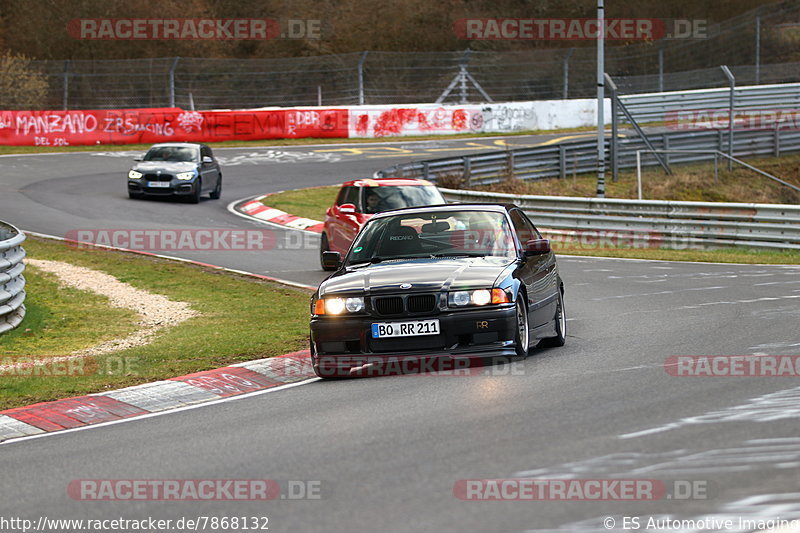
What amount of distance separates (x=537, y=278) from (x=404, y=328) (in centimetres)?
181

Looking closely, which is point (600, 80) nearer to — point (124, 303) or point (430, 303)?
point (124, 303)

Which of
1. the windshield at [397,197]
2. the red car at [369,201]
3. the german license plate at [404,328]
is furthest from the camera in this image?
the windshield at [397,197]

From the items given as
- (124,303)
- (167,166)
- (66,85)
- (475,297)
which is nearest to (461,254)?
(475,297)

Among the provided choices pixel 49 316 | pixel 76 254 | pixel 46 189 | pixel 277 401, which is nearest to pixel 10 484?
pixel 277 401

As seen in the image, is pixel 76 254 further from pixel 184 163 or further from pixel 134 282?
pixel 184 163

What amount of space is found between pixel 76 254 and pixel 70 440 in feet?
42.5

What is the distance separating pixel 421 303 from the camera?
949cm

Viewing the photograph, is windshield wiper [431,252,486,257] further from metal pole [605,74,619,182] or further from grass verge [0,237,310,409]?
metal pole [605,74,619,182]

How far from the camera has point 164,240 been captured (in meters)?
22.7

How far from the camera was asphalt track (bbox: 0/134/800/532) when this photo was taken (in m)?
5.49

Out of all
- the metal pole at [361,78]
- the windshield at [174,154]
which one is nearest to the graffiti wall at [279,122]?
the metal pole at [361,78]

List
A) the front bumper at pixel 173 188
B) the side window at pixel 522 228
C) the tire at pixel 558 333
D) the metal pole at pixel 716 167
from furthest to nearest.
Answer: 1. the metal pole at pixel 716 167
2. the front bumper at pixel 173 188
3. the side window at pixel 522 228
4. the tire at pixel 558 333

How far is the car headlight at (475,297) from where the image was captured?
9.48 meters

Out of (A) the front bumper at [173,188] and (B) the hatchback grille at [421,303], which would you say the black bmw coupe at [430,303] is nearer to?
(B) the hatchback grille at [421,303]
